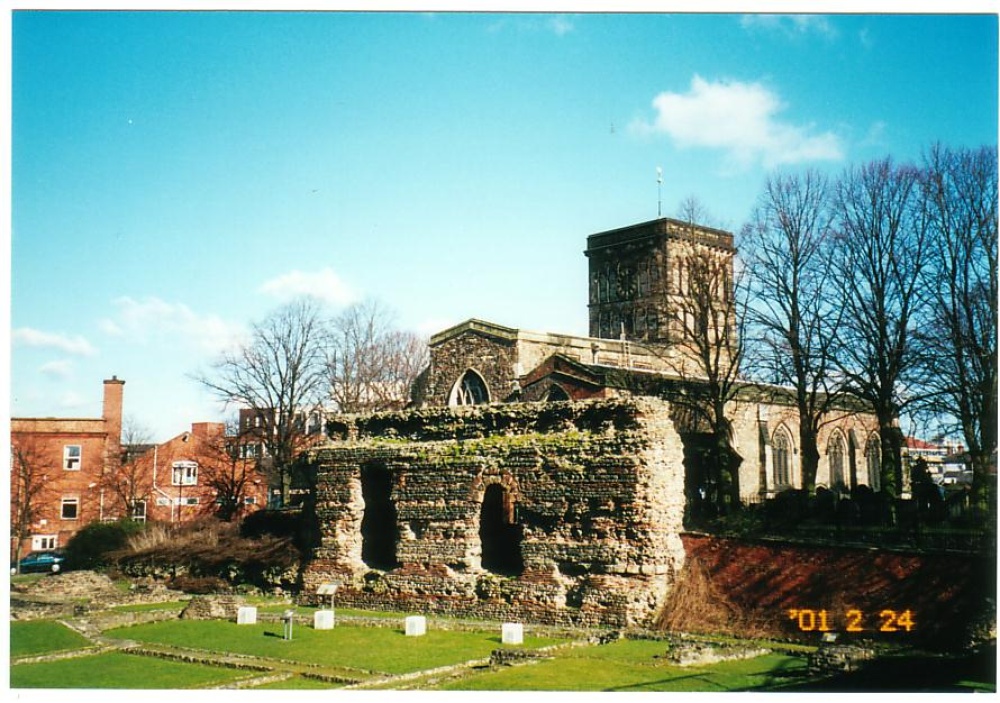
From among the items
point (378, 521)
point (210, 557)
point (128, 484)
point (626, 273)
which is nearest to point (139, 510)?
point (128, 484)

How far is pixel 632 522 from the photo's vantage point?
815 inches

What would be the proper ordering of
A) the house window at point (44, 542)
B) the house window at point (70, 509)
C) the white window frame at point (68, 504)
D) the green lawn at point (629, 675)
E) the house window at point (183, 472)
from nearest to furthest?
1. the green lawn at point (629, 675)
2. the white window frame at point (68, 504)
3. the house window at point (70, 509)
4. the house window at point (44, 542)
5. the house window at point (183, 472)

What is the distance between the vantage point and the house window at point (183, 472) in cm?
4681

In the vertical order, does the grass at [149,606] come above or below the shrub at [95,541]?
below

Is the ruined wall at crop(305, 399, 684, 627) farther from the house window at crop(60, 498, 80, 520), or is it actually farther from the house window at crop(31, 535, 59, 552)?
the house window at crop(31, 535, 59, 552)

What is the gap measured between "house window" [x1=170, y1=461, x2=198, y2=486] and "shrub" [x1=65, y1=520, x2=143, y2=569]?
12.0 m

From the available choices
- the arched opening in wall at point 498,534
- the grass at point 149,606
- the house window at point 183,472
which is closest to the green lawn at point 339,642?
the grass at point 149,606

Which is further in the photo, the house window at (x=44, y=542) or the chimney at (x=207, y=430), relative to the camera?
the chimney at (x=207, y=430)

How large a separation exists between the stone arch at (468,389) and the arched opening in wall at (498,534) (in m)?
21.9

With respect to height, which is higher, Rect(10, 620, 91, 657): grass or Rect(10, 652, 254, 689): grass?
Rect(10, 620, 91, 657): grass

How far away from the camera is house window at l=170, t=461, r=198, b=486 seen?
46.8 m

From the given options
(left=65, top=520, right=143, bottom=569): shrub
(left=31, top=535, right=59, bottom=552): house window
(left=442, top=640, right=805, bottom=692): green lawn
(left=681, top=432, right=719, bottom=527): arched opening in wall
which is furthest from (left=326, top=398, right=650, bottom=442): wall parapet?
(left=31, top=535, right=59, bottom=552): house window

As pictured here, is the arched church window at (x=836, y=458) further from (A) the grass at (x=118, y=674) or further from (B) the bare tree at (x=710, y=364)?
(A) the grass at (x=118, y=674)

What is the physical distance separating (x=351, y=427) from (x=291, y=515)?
4.83 meters
